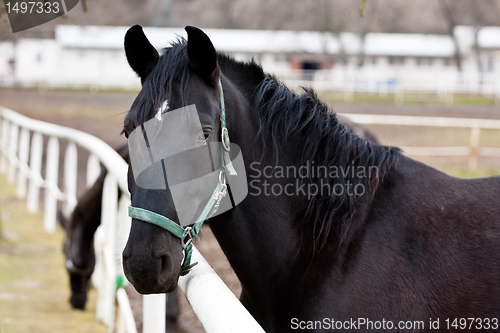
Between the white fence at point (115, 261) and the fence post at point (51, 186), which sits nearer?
the white fence at point (115, 261)

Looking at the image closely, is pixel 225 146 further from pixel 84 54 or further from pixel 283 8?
pixel 84 54

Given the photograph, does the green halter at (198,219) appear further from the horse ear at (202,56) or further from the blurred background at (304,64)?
the blurred background at (304,64)

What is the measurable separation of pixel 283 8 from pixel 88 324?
122 ft

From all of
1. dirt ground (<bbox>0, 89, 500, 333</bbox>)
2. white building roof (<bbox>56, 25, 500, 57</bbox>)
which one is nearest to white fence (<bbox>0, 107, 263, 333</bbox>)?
dirt ground (<bbox>0, 89, 500, 333</bbox>)

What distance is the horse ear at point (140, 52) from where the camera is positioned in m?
2.05

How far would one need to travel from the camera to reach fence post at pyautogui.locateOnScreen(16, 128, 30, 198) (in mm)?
7883

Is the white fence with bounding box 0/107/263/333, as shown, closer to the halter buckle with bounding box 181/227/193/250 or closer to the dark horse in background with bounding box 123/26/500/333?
the halter buckle with bounding box 181/227/193/250

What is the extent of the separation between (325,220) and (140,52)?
113 cm

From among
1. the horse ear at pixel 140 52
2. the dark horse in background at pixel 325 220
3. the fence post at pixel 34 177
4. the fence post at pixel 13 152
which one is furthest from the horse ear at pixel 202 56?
the fence post at pixel 13 152

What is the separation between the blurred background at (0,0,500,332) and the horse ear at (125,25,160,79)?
2.63 m

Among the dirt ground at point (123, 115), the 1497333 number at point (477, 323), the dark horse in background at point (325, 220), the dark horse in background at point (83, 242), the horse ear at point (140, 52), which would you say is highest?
the horse ear at point (140, 52)

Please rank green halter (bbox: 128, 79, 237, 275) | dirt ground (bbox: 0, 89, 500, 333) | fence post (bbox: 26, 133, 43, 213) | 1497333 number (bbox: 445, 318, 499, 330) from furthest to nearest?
1. dirt ground (bbox: 0, 89, 500, 333)
2. fence post (bbox: 26, 133, 43, 213)
3. 1497333 number (bbox: 445, 318, 499, 330)
4. green halter (bbox: 128, 79, 237, 275)

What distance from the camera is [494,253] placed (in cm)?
220

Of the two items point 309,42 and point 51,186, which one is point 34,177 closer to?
point 51,186
